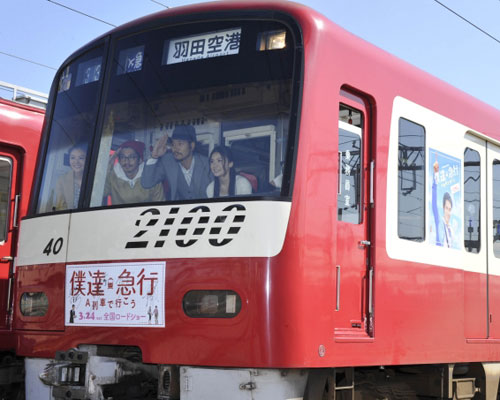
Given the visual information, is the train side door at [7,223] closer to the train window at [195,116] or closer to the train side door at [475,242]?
the train window at [195,116]

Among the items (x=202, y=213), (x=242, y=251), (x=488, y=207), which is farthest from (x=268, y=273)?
(x=488, y=207)

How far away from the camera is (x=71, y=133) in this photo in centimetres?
655

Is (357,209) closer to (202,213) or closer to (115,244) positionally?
(202,213)

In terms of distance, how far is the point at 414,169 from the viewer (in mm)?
6480

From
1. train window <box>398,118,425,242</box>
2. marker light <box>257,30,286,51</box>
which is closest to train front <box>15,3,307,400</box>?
marker light <box>257,30,286,51</box>

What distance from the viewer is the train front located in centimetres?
527

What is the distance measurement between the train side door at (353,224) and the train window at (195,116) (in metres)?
0.58

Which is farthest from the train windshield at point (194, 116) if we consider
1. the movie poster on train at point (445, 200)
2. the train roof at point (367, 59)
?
the movie poster on train at point (445, 200)

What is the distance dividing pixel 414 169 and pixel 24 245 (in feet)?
9.92

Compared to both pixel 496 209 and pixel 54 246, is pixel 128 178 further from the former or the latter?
pixel 496 209

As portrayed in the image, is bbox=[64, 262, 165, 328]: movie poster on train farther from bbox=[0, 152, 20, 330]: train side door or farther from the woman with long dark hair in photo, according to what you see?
bbox=[0, 152, 20, 330]: train side door

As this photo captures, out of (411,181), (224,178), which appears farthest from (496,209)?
(224,178)

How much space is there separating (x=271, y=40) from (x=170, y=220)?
137 centimetres

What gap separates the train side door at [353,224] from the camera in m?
5.64
